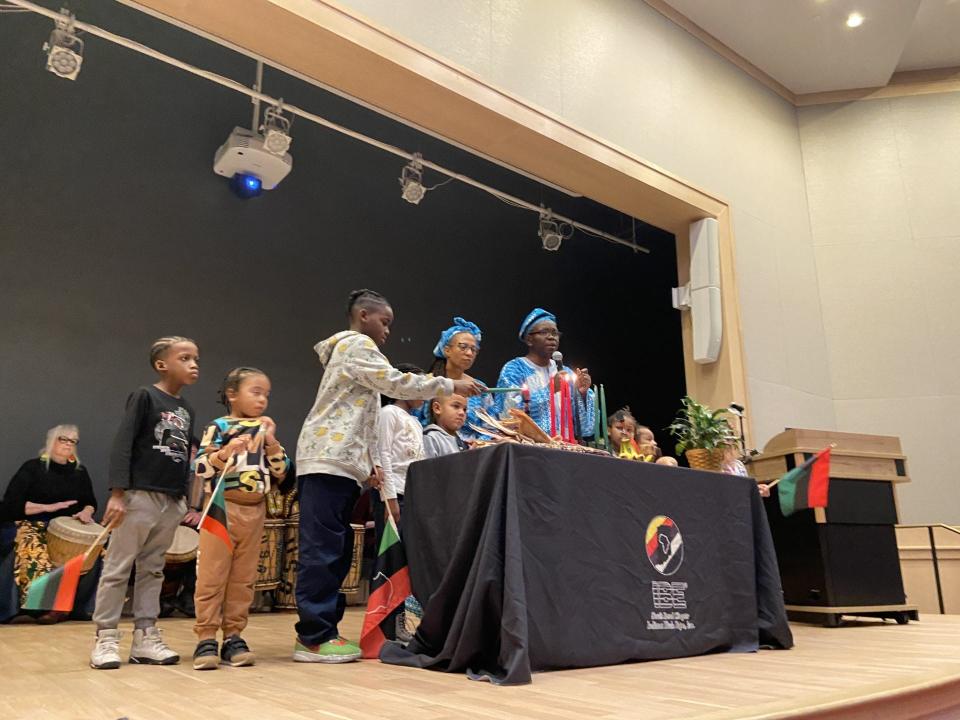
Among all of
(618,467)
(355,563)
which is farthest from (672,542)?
(355,563)

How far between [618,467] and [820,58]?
5751 mm

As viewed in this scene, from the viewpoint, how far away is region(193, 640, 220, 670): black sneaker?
96.8 inches

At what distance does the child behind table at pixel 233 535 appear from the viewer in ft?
8.50

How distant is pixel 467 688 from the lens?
202 centimetres

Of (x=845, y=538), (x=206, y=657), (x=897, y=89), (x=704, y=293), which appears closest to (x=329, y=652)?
(x=206, y=657)

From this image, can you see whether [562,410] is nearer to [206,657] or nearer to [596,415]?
[596,415]

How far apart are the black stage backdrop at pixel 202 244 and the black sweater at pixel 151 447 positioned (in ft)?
12.4

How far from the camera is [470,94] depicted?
4395 mm

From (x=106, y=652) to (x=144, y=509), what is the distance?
0.50 metres

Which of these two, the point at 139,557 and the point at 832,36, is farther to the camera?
the point at 832,36

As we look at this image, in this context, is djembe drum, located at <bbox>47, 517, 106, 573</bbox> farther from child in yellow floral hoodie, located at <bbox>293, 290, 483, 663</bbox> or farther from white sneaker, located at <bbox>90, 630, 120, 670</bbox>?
child in yellow floral hoodie, located at <bbox>293, 290, 483, 663</bbox>

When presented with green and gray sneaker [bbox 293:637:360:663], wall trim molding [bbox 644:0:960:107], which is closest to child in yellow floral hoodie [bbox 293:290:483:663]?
green and gray sneaker [bbox 293:637:360:663]

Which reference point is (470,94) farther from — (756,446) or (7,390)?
(7,390)

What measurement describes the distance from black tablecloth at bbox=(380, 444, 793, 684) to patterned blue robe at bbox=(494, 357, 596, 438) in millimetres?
520
